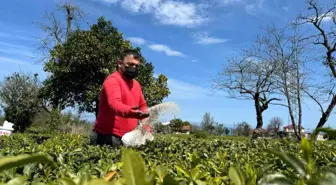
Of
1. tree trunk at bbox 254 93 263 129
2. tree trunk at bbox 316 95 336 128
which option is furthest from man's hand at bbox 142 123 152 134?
tree trunk at bbox 254 93 263 129

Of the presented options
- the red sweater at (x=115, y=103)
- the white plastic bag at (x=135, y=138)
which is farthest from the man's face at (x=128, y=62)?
the white plastic bag at (x=135, y=138)

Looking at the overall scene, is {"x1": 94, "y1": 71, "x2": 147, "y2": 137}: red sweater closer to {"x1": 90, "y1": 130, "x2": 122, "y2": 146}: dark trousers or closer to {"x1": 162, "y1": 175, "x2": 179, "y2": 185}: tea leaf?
{"x1": 90, "y1": 130, "x2": 122, "y2": 146}: dark trousers

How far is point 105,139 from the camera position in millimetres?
4016

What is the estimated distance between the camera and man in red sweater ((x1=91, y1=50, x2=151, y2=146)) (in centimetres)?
381

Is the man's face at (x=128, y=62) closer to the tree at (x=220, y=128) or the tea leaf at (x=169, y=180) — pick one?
the tea leaf at (x=169, y=180)

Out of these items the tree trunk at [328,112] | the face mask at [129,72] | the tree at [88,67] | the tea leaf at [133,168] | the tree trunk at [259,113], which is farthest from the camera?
the tree trunk at [259,113]

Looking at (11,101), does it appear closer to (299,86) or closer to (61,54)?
(61,54)

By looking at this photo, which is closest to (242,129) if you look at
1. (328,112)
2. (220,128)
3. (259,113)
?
(220,128)

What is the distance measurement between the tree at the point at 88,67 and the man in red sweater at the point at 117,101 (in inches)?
791

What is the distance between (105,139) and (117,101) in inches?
21.5

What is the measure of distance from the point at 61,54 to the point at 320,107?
1694 cm

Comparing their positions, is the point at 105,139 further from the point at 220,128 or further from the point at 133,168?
the point at 220,128

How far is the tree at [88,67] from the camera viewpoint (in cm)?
2447

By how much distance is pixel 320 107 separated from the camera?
73.5 ft
